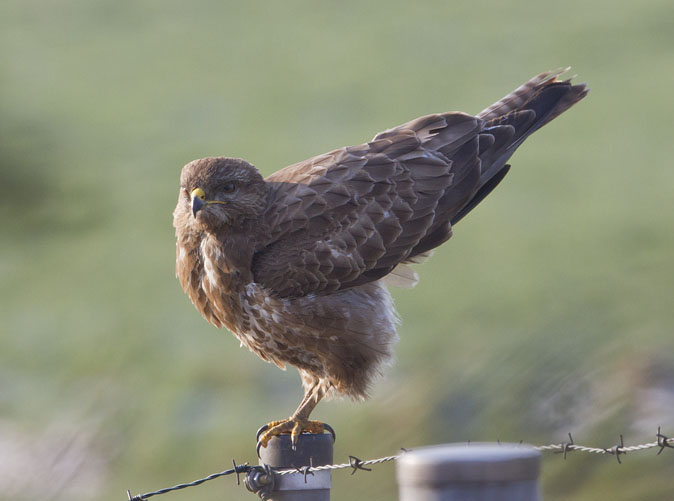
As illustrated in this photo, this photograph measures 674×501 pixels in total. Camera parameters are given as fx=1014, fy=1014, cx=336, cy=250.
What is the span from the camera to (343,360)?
471cm

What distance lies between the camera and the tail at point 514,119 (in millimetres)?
5000

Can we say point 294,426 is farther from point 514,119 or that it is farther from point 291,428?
point 514,119

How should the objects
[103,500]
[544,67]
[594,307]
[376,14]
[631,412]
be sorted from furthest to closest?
[376,14] < [544,67] < [594,307] < [103,500] < [631,412]

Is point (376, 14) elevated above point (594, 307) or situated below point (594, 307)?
above

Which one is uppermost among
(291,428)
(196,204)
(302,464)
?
(196,204)

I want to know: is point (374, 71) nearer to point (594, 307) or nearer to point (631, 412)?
point (594, 307)

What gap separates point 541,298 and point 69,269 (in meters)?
5.35

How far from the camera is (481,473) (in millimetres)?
2121

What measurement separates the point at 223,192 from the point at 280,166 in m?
7.22

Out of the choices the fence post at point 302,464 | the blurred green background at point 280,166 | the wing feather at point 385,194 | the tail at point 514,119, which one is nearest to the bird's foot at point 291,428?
the wing feather at point 385,194

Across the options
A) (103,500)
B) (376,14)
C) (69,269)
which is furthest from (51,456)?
(376,14)

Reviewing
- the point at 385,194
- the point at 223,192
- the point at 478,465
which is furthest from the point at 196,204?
the point at 478,465

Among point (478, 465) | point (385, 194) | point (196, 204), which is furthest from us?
point (385, 194)

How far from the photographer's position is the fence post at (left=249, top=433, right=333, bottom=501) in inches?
137
